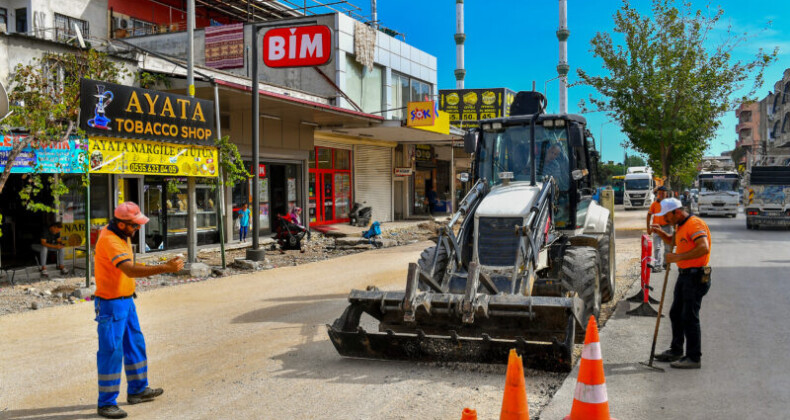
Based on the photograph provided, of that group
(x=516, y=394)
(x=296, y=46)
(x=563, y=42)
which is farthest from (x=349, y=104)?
(x=563, y=42)

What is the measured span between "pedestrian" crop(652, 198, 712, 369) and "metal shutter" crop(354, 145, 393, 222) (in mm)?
22320

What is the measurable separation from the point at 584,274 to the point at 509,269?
911mm

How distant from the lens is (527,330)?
6.04 meters

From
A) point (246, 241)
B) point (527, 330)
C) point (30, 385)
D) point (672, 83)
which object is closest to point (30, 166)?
point (30, 385)

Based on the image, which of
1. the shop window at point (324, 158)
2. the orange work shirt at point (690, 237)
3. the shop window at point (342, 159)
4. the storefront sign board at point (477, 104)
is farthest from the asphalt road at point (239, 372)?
the storefront sign board at point (477, 104)

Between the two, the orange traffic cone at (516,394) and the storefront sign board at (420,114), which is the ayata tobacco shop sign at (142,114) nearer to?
the orange traffic cone at (516,394)

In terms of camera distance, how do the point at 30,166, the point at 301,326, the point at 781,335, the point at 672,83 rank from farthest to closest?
the point at 672,83, the point at 30,166, the point at 301,326, the point at 781,335

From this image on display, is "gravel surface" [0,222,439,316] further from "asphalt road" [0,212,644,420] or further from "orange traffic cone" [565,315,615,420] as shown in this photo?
"orange traffic cone" [565,315,615,420]

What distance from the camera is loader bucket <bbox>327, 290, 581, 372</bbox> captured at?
5668 millimetres

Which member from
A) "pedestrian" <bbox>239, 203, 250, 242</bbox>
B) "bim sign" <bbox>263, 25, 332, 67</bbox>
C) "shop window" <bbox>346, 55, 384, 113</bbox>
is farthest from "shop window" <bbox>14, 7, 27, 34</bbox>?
"shop window" <bbox>346, 55, 384, 113</bbox>

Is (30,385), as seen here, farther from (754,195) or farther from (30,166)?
(754,195)

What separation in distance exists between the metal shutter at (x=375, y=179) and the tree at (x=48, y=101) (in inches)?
547

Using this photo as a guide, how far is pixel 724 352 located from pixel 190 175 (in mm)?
10818

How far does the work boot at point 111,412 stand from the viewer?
4.91m
